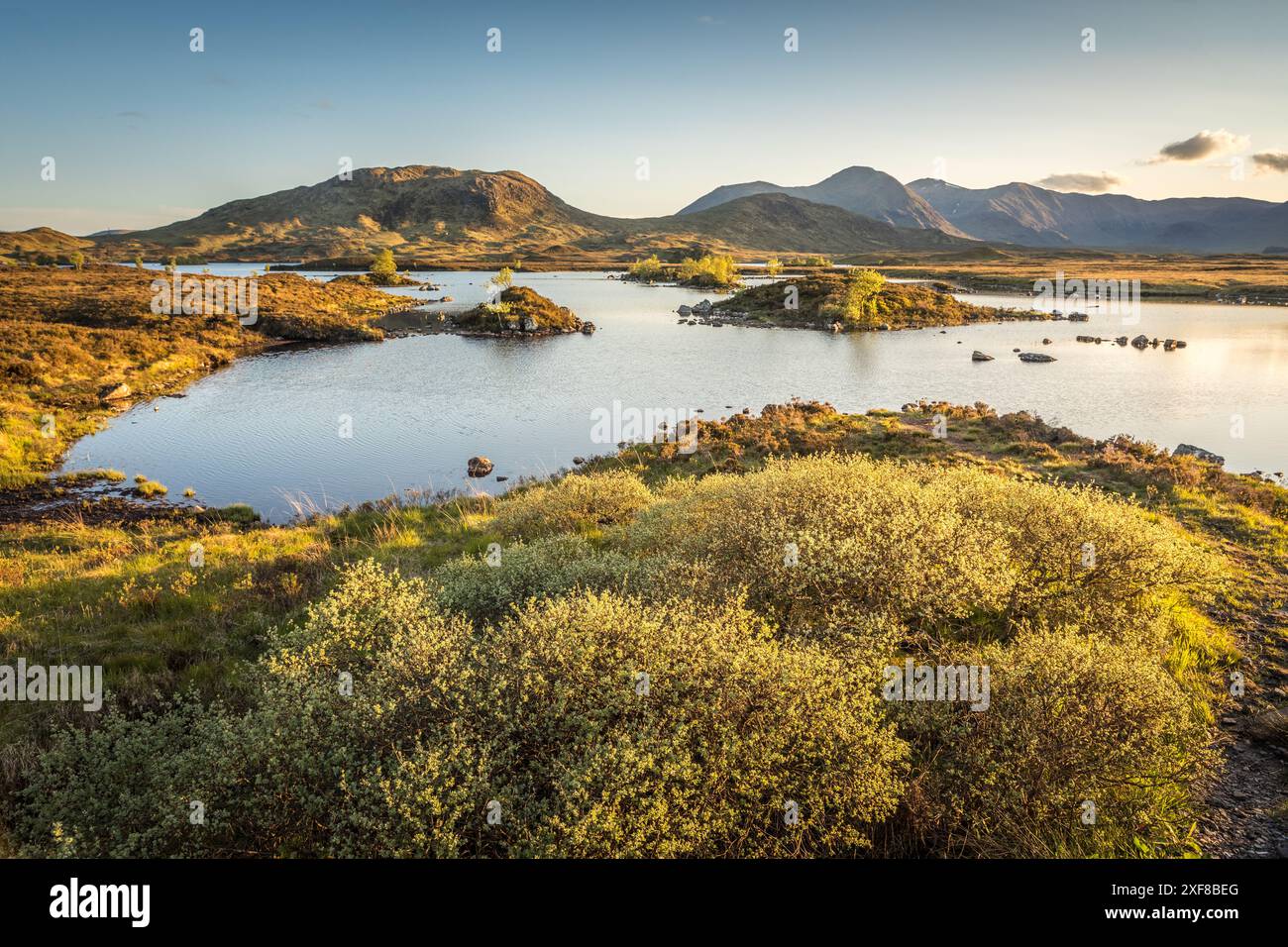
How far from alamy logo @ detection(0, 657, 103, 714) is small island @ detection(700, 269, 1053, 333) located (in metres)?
65.9

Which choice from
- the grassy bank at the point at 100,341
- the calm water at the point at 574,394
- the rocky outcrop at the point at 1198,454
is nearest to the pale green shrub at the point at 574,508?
the calm water at the point at 574,394

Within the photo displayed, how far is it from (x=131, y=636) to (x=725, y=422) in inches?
913

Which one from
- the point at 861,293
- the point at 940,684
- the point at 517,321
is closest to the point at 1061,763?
the point at 940,684

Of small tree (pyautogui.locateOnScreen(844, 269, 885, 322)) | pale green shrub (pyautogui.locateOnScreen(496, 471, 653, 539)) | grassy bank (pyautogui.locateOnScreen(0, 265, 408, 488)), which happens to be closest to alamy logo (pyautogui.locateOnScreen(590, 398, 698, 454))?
pale green shrub (pyautogui.locateOnScreen(496, 471, 653, 539))

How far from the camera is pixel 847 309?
6838 cm

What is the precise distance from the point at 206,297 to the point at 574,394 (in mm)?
54869

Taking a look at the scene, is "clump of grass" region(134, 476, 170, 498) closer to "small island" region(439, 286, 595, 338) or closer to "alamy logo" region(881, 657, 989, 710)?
"alamy logo" region(881, 657, 989, 710)

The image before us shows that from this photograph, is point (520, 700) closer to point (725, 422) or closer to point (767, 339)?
point (725, 422)

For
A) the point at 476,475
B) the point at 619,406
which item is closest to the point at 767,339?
the point at 619,406

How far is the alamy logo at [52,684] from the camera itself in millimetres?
8773
